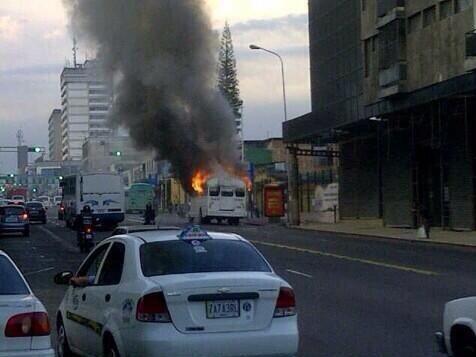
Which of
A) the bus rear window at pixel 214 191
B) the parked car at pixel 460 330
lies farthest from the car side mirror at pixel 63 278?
the bus rear window at pixel 214 191

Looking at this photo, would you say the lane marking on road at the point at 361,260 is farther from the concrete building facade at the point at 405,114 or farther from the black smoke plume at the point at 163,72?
the black smoke plume at the point at 163,72

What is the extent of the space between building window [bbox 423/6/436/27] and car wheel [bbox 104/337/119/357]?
36767 millimetres

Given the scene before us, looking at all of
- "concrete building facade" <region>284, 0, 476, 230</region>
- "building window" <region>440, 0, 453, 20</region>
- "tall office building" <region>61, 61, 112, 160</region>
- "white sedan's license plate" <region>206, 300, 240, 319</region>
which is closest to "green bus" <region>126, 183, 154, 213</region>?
"concrete building facade" <region>284, 0, 476, 230</region>

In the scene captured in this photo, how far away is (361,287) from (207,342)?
10843 mm

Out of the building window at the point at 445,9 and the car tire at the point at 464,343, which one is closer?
the car tire at the point at 464,343

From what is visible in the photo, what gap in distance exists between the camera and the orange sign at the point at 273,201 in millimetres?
62469

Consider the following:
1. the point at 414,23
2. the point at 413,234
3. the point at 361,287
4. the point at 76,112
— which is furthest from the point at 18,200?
the point at 76,112

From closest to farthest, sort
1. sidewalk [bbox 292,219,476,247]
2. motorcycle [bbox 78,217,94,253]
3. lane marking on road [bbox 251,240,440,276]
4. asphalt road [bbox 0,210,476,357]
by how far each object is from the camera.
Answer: asphalt road [bbox 0,210,476,357] < lane marking on road [bbox 251,240,440,276] < motorcycle [bbox 78,217,94,253] < sidewalk [bbox 292,219,476,247]

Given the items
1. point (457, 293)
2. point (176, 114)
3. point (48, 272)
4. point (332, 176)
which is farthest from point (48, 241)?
point (332, 176)

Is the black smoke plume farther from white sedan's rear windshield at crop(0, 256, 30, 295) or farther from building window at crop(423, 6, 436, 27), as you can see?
white sedan's rear windshield at crop(0, 256, 30, 295)

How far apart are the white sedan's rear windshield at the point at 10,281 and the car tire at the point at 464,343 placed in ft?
12.5

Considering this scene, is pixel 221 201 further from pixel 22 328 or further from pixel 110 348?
pixel 22 328

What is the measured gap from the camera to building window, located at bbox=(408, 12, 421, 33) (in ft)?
149

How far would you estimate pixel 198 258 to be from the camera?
926 cm
